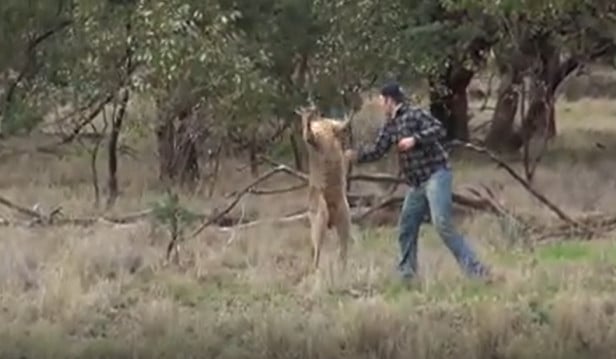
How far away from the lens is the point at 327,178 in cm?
1246

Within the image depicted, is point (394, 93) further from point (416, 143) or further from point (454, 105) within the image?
point (454, 105)

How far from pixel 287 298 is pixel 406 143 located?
144 cm

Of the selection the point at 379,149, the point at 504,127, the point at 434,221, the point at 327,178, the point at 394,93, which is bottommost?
the point at 434,221

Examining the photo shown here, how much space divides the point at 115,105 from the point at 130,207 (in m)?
1.52

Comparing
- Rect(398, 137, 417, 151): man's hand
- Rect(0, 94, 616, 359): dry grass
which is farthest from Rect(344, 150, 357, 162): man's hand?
Rect(0, 94, 616, 359): dry grass

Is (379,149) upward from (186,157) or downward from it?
upward

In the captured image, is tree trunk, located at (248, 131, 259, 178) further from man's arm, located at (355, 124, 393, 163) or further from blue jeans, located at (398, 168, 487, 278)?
man's arm, located at (355, 124, 393, 163)

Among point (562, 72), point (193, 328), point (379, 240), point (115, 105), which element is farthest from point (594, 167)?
point (193, 328)

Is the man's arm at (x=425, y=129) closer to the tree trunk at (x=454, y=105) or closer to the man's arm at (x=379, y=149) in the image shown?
the man's arm at (x=379, y=149)

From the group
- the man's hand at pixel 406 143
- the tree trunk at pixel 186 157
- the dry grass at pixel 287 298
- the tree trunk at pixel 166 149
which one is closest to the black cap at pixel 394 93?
the man's hand at pixel 406 143

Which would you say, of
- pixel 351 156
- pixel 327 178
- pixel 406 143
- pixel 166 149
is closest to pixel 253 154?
pixel 166 149

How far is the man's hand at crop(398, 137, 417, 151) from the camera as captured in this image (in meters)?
11.3

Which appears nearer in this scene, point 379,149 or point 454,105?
point 379,149

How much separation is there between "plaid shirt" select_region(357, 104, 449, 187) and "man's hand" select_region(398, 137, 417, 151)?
57mm
